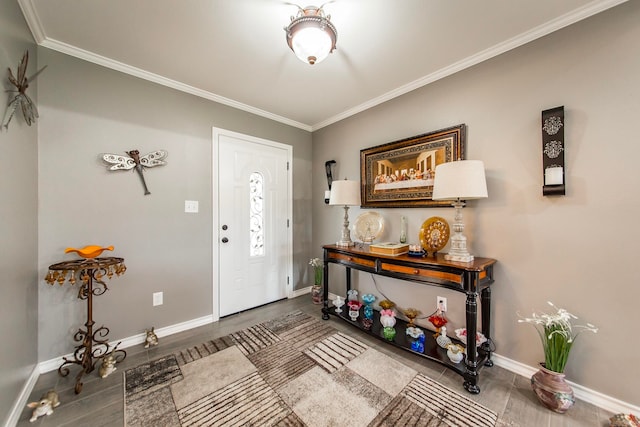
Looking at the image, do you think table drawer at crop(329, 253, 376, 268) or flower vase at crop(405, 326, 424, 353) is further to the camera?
table drawer at crop(329, 253, 376, 268)

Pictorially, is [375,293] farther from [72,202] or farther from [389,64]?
[72,202]

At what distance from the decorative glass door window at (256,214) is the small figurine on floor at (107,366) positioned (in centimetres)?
148

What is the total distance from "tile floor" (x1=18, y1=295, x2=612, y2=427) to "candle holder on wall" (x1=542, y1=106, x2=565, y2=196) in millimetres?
1335

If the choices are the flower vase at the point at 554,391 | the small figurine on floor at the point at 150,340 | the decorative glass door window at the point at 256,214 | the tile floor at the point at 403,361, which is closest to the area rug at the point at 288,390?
the tile floor at the point at 403,361

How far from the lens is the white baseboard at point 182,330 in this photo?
1380 millimetres

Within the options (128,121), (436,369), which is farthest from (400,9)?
(436,369)

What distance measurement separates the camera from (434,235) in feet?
6.77

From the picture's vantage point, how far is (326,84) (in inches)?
93.7

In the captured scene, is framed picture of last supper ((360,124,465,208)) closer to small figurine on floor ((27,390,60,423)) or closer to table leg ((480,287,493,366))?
table leg ((480,287,493,366))

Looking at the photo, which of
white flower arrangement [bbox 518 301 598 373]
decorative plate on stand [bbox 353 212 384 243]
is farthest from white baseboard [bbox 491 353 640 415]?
decorative plate on stand [bbox 353 212 384 243]

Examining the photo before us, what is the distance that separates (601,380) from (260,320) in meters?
2.66

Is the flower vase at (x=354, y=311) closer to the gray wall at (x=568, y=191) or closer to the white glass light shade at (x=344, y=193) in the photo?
the gray wall at (x=568, y=191)

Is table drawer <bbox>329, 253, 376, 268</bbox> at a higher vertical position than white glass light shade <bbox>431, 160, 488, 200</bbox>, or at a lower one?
lower

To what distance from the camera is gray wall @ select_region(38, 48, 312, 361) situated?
1805mm
